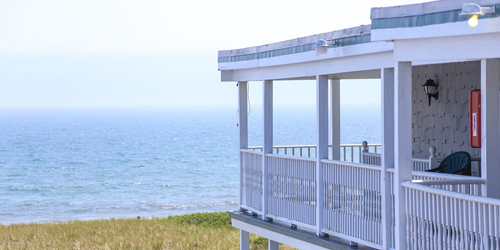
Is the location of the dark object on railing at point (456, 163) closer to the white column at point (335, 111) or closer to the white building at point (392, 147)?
the white building at point (392, 147)

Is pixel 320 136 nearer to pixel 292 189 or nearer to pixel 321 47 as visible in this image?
pixel 321 47

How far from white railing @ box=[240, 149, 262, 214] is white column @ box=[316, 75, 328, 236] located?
2217mm

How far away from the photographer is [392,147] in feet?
30.8

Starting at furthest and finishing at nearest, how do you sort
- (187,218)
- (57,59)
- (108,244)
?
(57,59) < (187,218) < (108,244)

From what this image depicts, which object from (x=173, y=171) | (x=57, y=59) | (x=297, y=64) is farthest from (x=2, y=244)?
(x=57, y=59)

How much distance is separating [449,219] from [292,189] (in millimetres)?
4638

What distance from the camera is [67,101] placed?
5389 inches

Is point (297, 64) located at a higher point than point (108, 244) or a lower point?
higher

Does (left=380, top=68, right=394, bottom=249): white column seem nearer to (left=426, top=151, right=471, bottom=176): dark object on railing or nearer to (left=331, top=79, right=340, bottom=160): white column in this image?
(left=426, top=151, right=471, bottom=176): dark object on railing

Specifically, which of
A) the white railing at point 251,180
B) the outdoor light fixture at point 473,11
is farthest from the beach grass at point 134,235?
the outdoor light fixture at point 473,11

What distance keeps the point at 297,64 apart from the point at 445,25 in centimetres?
470

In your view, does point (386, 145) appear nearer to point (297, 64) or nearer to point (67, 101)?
point (297, 64)

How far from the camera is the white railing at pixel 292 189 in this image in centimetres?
1184

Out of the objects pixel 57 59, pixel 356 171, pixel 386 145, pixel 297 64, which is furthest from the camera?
pixel 57 59
